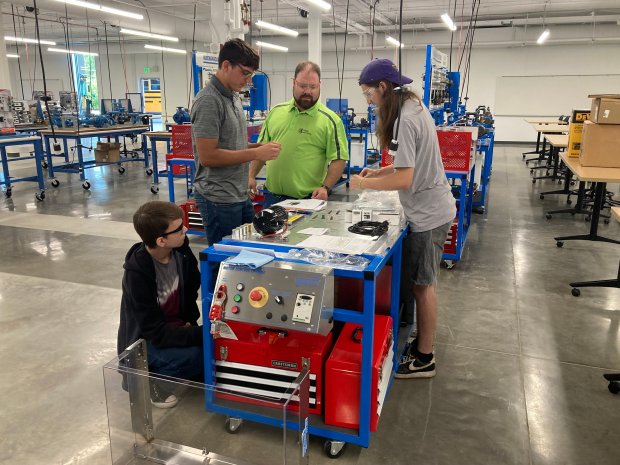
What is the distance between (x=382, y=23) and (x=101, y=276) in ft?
37.8

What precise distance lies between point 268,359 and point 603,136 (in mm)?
3400

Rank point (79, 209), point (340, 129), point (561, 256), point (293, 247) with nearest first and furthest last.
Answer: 1. point (293, 247)
2. point (340, 129)
3. point (561, 256)
4. point (79, 209)

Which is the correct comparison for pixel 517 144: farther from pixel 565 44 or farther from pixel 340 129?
pixel 340 129

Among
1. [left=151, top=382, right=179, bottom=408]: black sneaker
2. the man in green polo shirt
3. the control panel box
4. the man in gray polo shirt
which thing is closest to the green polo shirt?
the man in green polo shirt

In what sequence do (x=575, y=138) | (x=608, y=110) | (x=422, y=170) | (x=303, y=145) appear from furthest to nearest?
(x=575, y=138), (x=608, y=110), (x=303, y=145), (x=422, y=170)

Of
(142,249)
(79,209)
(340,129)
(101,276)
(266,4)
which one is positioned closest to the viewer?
(142,249)

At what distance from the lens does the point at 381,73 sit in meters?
1.92

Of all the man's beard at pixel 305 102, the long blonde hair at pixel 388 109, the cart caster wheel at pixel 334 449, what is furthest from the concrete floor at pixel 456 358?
the man's beard at pixel 305 102

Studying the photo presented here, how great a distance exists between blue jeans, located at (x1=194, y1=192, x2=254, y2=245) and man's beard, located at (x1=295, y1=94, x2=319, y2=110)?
703 mm

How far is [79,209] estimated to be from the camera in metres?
5.98

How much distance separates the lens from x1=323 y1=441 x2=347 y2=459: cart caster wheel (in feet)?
5.84

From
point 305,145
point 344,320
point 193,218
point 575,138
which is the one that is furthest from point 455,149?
point 344,320

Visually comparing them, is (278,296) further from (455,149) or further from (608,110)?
A: (608,110)

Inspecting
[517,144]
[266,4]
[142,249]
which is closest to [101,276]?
[142,249]
